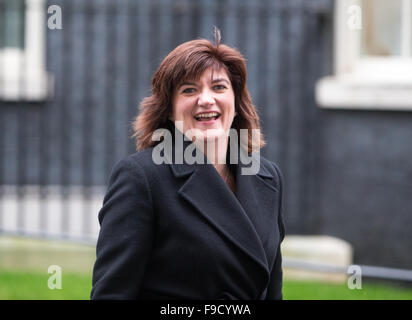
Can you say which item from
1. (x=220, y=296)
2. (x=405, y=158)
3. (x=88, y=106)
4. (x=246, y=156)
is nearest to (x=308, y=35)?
(x=405, y=158)

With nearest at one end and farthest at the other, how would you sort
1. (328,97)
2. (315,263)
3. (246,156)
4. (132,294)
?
(132,294)
(246,156)
(315,263)
(328,97)

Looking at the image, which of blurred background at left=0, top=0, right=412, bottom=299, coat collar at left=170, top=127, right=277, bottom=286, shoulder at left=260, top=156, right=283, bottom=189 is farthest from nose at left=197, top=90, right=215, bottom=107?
blurred background at left=0, top=0, right=412, bottom=299

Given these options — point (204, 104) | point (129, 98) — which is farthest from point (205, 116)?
point (129, 98)

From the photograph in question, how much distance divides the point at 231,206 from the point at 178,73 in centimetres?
52

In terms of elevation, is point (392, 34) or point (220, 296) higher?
point (392, 34)

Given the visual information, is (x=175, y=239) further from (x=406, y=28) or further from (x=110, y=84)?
(x=406, y=28)

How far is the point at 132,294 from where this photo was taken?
118 inches

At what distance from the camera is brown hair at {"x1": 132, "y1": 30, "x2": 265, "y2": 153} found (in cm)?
322

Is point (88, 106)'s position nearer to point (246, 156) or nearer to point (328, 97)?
point (328, 97)

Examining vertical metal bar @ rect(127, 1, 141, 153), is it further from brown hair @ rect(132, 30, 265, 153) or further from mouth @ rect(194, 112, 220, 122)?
mouth @ rect(194, 112, 220, 122)

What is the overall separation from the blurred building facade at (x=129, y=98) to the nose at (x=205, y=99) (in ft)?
17.1

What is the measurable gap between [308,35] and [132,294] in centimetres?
598

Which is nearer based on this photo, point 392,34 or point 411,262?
point 411,262

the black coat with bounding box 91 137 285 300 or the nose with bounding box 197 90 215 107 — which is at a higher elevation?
the nose with bounding box 197 90 215 107
